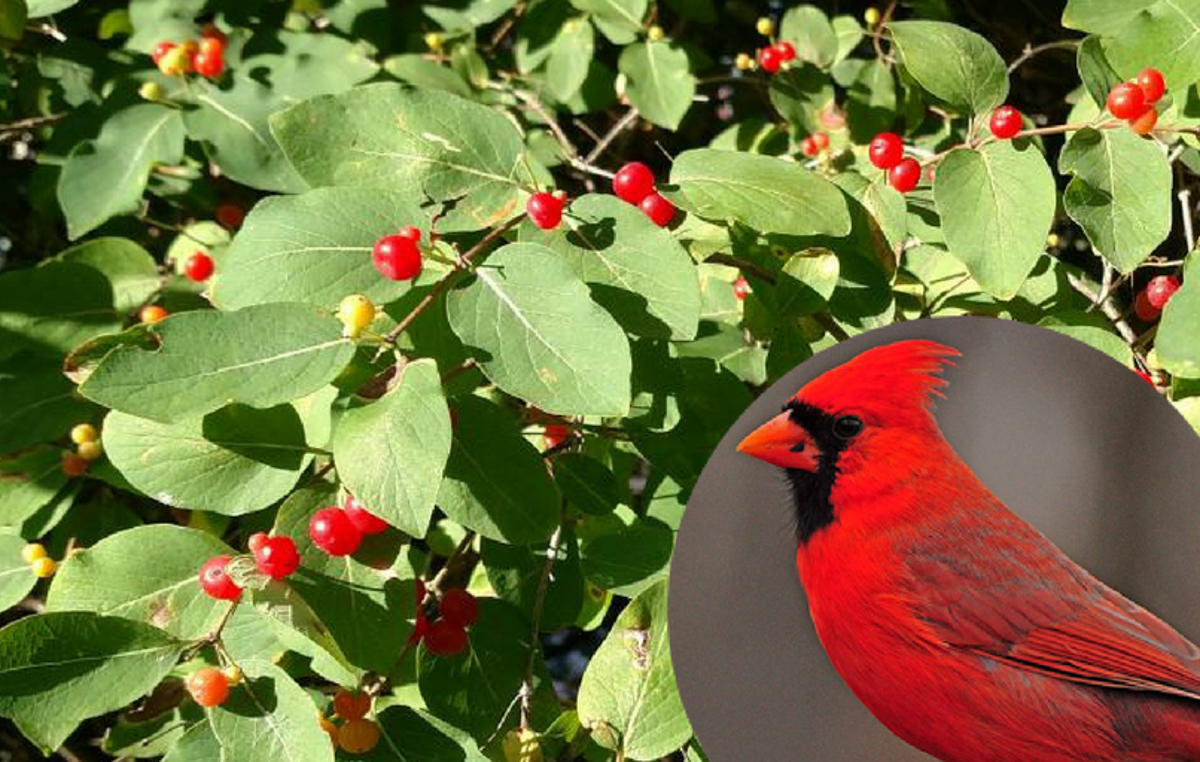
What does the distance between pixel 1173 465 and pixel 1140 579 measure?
9 centimetres

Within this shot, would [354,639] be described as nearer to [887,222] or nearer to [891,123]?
[887,222]

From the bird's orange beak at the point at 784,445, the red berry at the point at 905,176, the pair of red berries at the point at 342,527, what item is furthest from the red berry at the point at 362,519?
the red berry at the point at 905,176

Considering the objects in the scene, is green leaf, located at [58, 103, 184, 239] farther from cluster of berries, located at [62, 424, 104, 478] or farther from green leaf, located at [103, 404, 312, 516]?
green leaf, located at [103, 404, 312, 516]

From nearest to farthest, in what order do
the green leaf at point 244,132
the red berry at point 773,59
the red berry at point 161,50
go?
the green leaf at point 244,132
the red berry at point 161,50
the red berry at point 773,59

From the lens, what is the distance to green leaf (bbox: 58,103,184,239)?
1.80 meters

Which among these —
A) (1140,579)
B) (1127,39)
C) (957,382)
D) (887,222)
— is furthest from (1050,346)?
(1127,39)

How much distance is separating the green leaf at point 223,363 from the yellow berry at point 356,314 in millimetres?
10

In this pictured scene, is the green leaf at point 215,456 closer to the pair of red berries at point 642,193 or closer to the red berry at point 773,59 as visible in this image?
the pair of red berries at point 642,193

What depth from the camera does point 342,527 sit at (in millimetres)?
1104

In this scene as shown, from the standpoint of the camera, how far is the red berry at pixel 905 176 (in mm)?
1371

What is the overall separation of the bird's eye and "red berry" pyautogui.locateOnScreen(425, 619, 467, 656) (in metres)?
0.52

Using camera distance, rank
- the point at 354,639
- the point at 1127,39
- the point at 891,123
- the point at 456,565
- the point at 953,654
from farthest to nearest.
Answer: the point at 891,123
the point at 456,565
the point at 1127,39
the point at 354,639
the point at 953,654

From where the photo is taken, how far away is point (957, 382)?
3.13 feet

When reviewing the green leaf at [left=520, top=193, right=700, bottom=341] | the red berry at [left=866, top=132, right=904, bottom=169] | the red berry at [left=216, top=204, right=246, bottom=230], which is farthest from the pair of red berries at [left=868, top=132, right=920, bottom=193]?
the red berry at [left=216, top=204, right=246, bottom=230]
